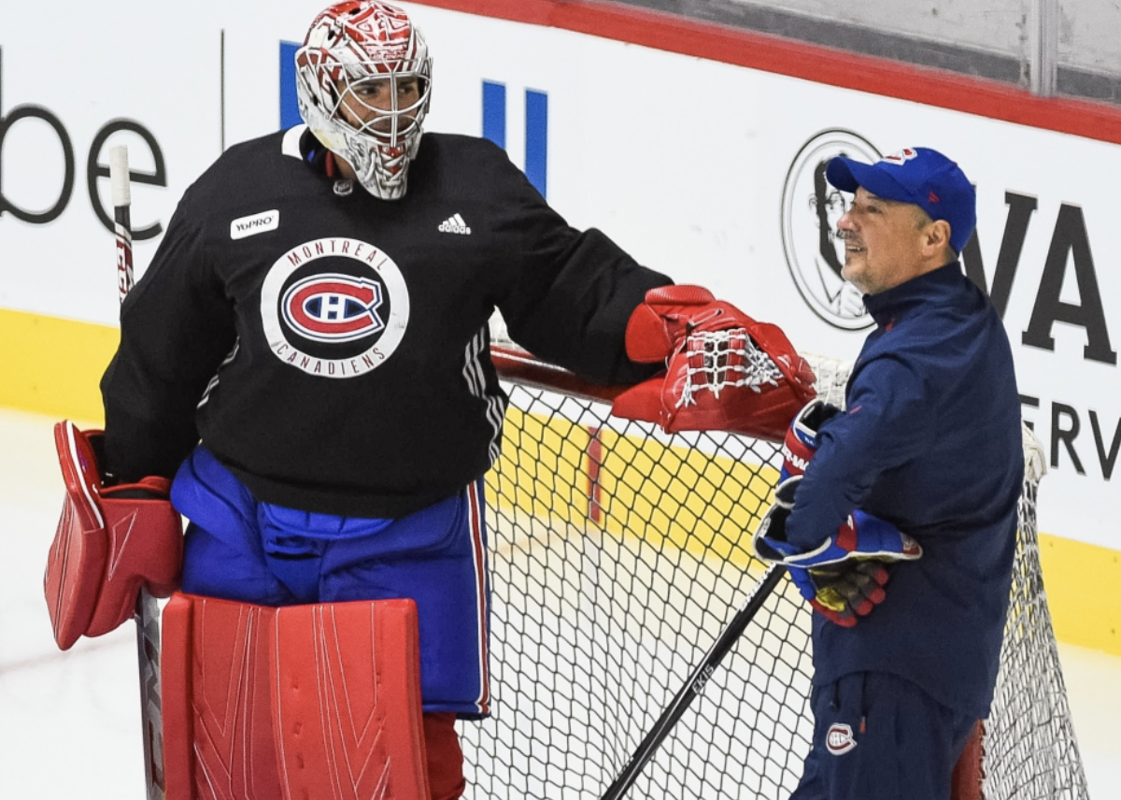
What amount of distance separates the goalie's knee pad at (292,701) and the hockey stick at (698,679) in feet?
1.36

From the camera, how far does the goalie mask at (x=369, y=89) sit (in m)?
2.39

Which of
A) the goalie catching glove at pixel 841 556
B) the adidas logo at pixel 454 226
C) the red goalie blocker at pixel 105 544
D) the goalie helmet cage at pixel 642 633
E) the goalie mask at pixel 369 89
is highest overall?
the goalie mask at pixel 369 89

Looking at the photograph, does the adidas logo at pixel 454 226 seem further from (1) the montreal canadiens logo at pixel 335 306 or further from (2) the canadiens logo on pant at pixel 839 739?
(2) the canadiens logo on pant at pixel 839 739

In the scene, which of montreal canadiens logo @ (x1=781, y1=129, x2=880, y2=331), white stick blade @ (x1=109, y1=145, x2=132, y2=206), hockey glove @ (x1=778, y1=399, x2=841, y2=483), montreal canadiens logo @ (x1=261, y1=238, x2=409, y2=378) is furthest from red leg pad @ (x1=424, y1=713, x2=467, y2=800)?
montreal canadiens logo @ (x1=781, y1=129, x2=880, y2=331)

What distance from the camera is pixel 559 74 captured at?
4.49 meters

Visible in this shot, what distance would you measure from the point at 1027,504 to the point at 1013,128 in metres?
1.63

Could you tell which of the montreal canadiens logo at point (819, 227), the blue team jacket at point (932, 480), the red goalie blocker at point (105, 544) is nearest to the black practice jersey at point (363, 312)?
the red goalie blocker at point (105, 544)

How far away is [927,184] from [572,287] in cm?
48

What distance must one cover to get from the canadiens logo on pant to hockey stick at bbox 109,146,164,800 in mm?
912

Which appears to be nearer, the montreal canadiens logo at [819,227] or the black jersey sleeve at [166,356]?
the black jersey sleeve at [166,356]

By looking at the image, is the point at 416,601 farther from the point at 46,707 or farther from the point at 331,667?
the point at 46,707

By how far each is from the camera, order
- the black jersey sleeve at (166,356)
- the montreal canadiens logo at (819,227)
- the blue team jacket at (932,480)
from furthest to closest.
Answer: the montreal canadiens logo at (819,227) < the black jersey sleeve at (166,356) < the blue team jacket at (932,480)

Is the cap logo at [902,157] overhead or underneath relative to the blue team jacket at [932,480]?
overhead

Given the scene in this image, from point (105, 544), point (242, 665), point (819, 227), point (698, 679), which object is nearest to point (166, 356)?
point (105, 544)
